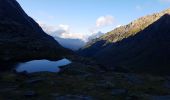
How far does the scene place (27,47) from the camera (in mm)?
179000

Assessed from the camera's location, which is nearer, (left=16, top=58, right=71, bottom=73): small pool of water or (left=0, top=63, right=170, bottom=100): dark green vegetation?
(left=0, top=63, right=170, bottom=100): dark green vegetation

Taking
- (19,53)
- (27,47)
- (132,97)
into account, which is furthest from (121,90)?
(27,47)

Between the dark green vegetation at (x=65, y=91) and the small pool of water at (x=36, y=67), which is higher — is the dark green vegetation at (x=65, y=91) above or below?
below

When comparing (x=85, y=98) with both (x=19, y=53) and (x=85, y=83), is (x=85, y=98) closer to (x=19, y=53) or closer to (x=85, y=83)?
(x=85, y=83)

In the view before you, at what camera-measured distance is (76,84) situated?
63750 mm

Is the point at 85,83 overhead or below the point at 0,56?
below

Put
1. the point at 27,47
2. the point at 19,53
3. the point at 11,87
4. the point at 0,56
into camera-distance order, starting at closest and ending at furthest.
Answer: the point at 11,87
the point at 0,56
the point at 19,53
the point at 27,47

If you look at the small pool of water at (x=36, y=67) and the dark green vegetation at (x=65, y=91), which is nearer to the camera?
the dark green vegetation at (x=65, y=91)

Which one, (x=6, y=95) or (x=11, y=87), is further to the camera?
(x=11, y=87)

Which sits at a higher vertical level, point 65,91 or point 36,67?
point 36,67

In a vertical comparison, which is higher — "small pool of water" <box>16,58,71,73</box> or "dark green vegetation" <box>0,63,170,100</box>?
"small pool of water" <box>16,58,71,73</box>

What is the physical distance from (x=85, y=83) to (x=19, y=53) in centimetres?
9346

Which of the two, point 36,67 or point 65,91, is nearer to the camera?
point 65,91

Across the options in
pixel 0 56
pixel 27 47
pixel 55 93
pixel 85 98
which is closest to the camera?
pixel 85 98
